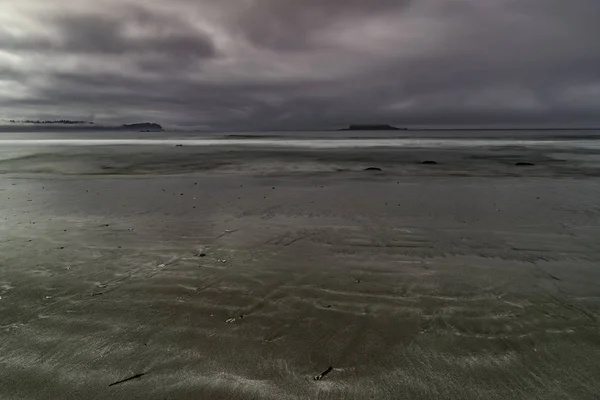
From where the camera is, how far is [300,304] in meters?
5.37

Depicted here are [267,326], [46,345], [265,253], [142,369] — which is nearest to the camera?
[142,369]

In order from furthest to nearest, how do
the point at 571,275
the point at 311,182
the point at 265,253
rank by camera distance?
the point at 311,182 → the point at 265,253 → the point at 571,275

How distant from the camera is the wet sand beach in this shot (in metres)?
3.69

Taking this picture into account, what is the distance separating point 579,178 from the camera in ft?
67.2

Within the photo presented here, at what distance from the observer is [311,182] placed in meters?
19.1

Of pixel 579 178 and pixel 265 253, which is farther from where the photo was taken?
pixel 579 178

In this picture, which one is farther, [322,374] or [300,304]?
[300,304]

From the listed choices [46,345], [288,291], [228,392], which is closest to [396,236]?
[288,291]

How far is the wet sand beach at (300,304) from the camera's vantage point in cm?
369

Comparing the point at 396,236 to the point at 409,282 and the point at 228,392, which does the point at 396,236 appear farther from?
the point at 228,392

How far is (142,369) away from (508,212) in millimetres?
11242

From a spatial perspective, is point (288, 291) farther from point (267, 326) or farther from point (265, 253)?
point (265, 253)

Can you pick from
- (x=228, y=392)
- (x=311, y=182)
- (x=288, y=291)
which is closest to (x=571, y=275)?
(x=288, y=291)

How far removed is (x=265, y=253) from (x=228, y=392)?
4.26 meters
